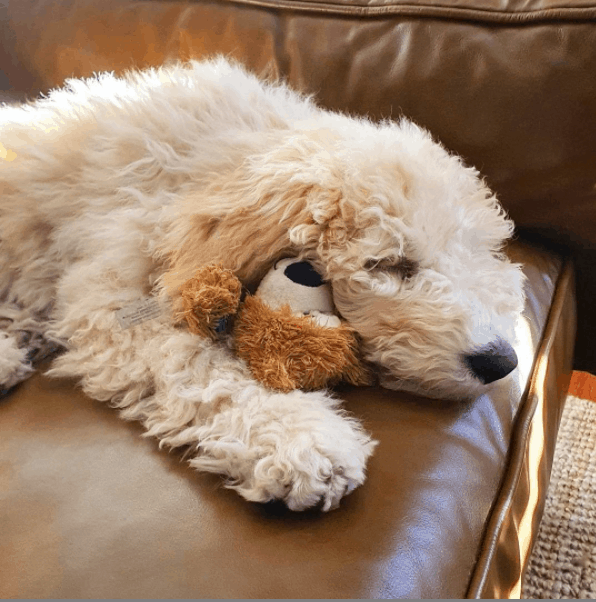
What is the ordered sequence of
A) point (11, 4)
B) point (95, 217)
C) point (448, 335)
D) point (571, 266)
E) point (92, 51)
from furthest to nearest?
point (11, 4)
point (92, 51)
point (571, 266)
point (95, 217)
point (448, 335)

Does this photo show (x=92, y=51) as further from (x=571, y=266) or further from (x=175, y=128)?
(x=571, y=266)

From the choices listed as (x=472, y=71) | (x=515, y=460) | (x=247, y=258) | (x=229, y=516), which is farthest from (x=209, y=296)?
(x=472, y=71)

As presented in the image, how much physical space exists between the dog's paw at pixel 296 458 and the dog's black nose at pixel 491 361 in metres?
0.19

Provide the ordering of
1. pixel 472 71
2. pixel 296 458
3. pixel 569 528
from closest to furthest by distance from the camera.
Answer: pixel 296 458
pixel 472 71
pixel 569 528

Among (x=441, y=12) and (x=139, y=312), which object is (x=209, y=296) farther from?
(x=441, y=12)

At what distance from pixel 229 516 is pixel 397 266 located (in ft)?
1.44

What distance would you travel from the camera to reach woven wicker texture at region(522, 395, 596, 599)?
1.49 metres

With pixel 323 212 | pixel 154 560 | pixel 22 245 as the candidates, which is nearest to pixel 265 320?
pixel 323 212

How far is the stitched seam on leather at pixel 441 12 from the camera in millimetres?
1267

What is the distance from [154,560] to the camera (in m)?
0.80

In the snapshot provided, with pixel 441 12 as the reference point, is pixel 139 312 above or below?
below

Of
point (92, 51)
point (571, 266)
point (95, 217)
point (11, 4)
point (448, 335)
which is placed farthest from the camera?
point (11, 4)

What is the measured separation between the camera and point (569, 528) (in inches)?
63.7

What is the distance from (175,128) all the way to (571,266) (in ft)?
2.98
